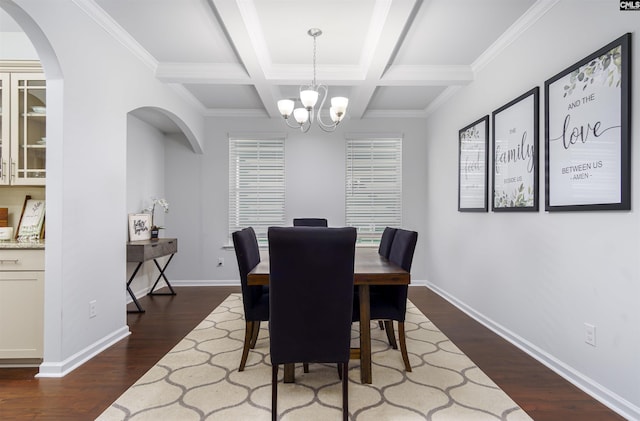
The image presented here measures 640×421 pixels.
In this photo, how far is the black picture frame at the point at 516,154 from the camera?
271 centimetres

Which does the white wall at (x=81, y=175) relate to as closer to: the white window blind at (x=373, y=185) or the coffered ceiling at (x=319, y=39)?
the coffered ceiling at (x=319, y=39)

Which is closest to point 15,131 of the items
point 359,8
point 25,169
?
point 25,169

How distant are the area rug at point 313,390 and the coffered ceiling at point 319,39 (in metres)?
2.61

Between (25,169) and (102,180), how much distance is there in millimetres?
502

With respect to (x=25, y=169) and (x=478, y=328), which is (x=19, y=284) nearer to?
(x=25, y=169)

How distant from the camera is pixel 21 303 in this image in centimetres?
244

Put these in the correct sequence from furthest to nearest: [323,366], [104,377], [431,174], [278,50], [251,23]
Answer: [431,174]
[278,50]
[251,23]
[323,366]
[104,377]

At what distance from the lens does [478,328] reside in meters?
3.36

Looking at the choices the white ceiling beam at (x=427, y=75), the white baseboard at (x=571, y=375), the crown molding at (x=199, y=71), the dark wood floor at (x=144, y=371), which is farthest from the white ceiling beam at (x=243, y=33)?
the white baseboard at (x=571, y=375)

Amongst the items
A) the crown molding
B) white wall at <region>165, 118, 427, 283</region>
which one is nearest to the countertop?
the crown molding

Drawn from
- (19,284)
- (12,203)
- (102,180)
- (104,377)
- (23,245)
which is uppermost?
(102,180)

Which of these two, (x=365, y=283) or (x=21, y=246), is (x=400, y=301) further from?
(x=21, y=246)

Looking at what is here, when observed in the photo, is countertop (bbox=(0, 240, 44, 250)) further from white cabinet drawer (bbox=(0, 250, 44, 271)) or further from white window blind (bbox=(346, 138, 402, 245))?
white window blind (bbox=(346, 138, 402, 245))

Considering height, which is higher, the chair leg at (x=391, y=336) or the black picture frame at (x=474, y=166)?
the black picture frame at (x=474, y=166)
